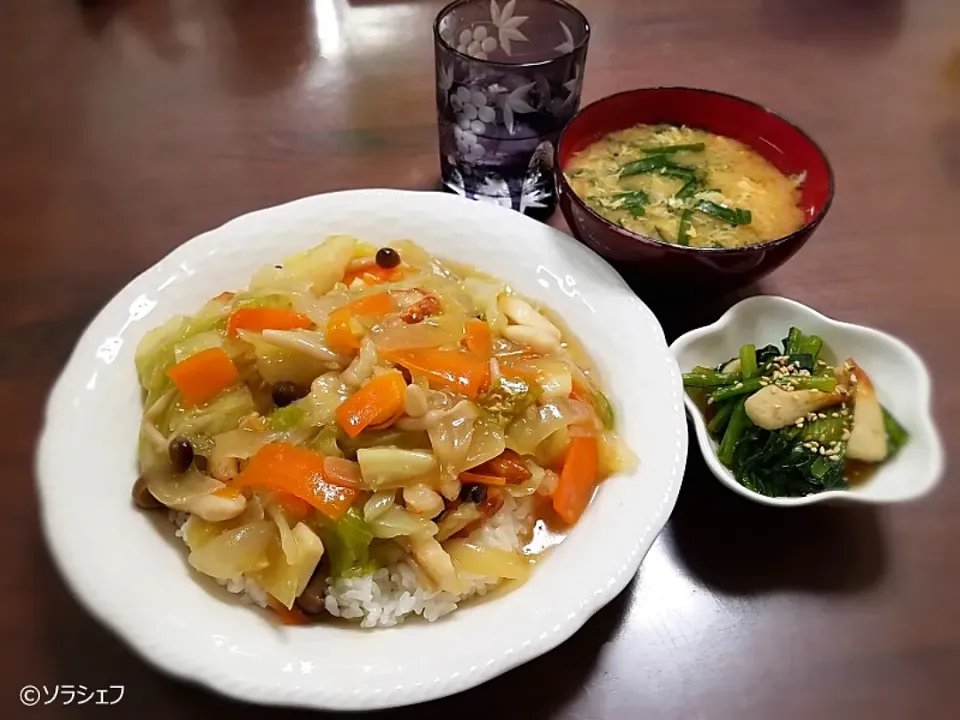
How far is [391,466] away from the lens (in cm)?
148

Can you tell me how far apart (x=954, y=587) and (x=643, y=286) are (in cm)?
94

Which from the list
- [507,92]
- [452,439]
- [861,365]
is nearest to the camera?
[452,439]

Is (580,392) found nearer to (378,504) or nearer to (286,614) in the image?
(378,504)

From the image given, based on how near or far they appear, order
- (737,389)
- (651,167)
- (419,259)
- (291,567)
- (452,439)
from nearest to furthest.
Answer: (291,567) → (452,439) → (737,389) → (419,259) → (651,167)

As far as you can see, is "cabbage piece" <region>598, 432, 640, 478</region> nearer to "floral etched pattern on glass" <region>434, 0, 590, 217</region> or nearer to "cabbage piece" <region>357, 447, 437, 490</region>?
"cabbage piece" <region>357, 447, 437, 490</region>

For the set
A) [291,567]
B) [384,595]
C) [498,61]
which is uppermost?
[498,61]

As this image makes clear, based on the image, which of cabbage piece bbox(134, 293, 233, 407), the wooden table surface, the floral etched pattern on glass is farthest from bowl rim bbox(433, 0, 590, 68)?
cabbage piece bbox(134, 293, 233, 407)

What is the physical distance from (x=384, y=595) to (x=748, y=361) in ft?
3.00

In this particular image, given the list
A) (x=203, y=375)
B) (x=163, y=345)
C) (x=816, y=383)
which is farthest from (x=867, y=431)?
(x=163, y=345)

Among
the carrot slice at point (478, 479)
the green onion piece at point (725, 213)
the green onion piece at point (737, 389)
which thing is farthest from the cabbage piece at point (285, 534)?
the green onion piece at point (725, 213)

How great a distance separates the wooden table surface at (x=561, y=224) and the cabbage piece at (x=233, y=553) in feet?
0.64

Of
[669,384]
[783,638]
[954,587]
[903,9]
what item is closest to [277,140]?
[669,384]

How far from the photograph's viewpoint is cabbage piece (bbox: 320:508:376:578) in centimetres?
147

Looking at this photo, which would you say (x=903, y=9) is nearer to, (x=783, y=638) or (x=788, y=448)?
(x=788, y=448)
